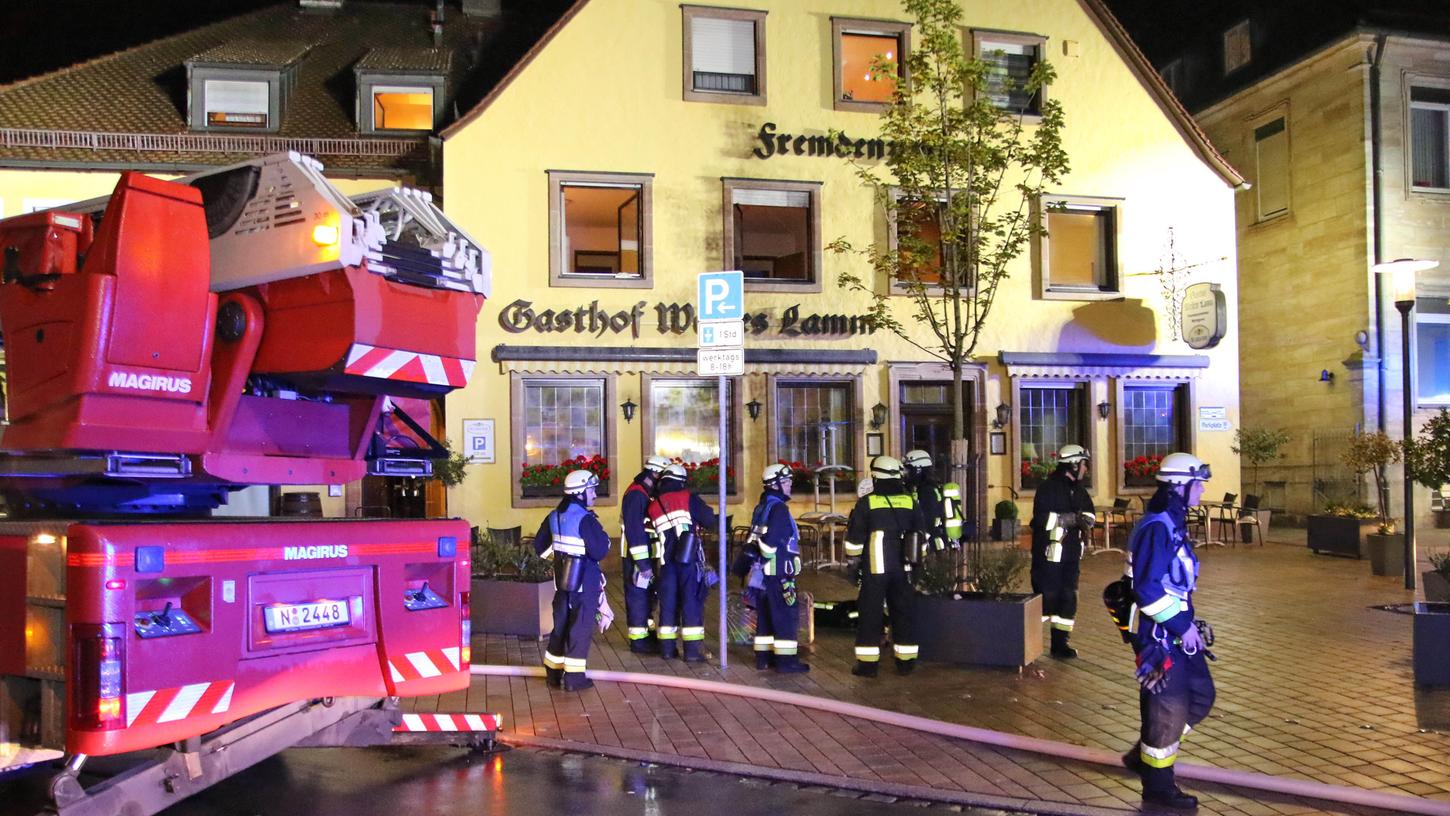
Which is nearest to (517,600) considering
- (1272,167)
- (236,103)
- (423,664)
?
(423,664)

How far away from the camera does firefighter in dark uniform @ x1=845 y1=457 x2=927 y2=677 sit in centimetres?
949

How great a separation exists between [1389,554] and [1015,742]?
36.7 feet

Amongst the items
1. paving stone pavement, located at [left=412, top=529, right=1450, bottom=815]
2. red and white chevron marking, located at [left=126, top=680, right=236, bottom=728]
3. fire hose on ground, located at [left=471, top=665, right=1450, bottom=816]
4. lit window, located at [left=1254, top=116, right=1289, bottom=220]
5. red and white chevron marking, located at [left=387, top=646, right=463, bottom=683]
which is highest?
lit window, located at [left=1254, top=116, right=1289, bottom=220]

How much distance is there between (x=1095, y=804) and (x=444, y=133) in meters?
16.0

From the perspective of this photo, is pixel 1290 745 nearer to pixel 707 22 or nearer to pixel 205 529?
pixel 205 529

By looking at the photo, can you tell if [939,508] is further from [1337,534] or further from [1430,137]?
[1430,137]

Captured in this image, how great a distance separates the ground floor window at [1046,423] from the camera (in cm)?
2155

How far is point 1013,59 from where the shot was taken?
2217 centimetres

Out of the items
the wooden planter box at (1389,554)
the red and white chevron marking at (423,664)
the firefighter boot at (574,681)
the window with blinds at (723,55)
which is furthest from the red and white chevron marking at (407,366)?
the window with blinds at (723,55)

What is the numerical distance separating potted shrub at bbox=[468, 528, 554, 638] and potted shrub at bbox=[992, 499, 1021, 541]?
1087 centimetres

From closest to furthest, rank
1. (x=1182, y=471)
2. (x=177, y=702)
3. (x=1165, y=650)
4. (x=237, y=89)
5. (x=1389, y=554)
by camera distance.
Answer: (x=177, y=702) < (x=1165, y=650) < (x=1182, y=471) < (x=1389, y=554) < (x=237, y=89)

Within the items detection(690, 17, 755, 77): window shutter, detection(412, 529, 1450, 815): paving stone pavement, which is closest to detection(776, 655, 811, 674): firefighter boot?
detection(412, 529, 1450, 815): paving stone pavement

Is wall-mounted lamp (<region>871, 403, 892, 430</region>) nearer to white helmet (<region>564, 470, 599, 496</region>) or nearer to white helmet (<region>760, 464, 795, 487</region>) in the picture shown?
white helmet (<region>760, 464, 795, 487</region>)

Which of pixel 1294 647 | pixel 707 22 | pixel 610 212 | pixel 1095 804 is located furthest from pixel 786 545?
pixel 707 22
